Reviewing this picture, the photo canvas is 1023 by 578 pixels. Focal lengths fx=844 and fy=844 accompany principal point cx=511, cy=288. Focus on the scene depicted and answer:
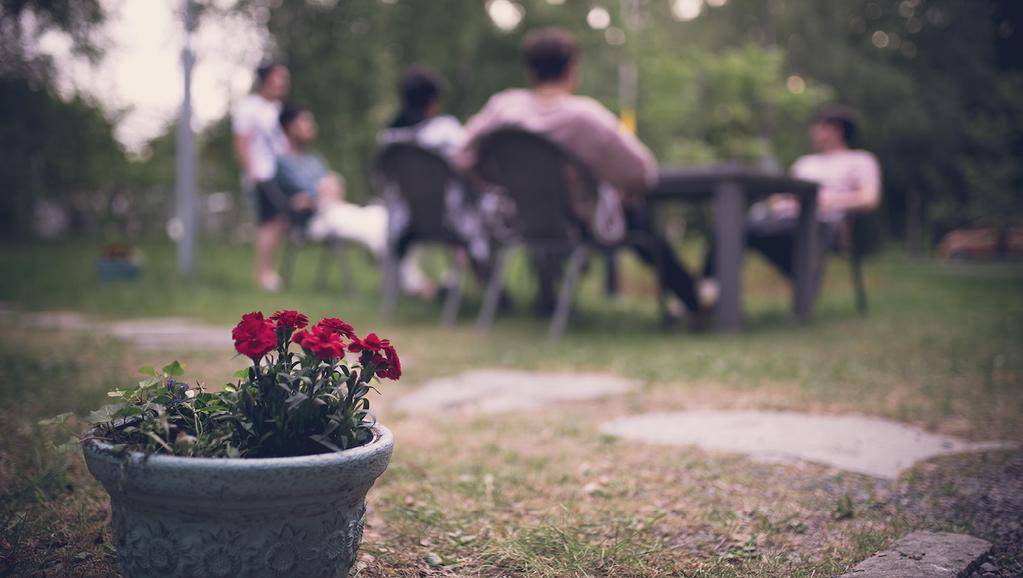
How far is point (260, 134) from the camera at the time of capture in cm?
646

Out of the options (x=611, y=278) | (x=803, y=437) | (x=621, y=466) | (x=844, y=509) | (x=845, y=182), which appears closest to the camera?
(x=844, y=509)

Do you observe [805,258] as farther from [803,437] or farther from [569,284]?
[803,437]

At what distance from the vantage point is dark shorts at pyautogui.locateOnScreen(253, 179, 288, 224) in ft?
21.6

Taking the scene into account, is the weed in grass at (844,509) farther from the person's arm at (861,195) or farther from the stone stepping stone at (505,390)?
the person's arm at (861,195)

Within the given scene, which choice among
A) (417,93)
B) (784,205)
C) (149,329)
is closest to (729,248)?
(784,205)

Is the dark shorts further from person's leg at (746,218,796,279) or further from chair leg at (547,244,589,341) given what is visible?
person's leg at (746,218,796,279)

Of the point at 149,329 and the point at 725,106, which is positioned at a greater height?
A: the point at 725,106

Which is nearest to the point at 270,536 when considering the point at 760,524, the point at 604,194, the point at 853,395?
the point at 760,524

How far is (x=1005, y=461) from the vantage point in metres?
1.96

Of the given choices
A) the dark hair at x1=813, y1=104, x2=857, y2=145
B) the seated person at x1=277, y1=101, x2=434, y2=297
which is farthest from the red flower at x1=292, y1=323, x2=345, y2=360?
the dark hair at x1=813, y1=104, x2=857, y2=145

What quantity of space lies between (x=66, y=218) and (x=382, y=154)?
23836mm

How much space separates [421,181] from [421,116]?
3.29 feet

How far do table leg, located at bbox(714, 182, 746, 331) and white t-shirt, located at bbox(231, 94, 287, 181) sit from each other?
361 cm

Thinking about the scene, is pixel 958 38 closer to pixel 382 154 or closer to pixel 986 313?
pixel 986 313
